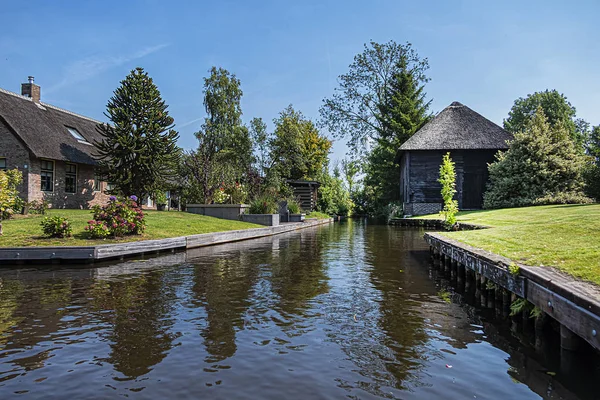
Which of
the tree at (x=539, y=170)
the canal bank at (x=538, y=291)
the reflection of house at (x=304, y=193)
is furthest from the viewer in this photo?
the reflection of house at (x=304, y=193)

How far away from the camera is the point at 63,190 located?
92.9 ft

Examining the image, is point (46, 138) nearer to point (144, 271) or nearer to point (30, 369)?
point (144, 271)

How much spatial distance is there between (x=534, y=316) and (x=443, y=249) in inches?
244

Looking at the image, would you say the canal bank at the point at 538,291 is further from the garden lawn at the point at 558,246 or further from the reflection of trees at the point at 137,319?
the reflection of trees at the point at 137,319

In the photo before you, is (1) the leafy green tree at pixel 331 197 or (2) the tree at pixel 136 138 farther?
(1) the leafy green tree at pixel 331 197

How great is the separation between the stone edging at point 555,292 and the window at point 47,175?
2659 cm

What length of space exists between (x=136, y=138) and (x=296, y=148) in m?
22.5

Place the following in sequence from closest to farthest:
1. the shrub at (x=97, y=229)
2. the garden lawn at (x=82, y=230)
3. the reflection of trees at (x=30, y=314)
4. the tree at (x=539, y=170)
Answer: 1. the reflection of trees at (x=30, y=314)
2. the garden lawn at (x=82, y=230)
3. the shrub at (x=97, y=229)
4. the tree at (x=539, y=170)

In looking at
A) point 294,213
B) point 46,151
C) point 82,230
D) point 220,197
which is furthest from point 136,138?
point 294,213

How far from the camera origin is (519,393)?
14.5ft

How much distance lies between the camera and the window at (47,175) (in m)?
26.8

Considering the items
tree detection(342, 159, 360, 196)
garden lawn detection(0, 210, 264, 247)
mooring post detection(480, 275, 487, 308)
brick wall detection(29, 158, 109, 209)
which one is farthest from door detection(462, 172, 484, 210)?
tree detection(342, 159, 360, 196)

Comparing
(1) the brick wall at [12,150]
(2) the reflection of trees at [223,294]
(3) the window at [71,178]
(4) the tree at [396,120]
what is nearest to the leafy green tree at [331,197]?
(4) the tree at [396,120]

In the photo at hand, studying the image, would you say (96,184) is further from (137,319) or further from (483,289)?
(483,289)
